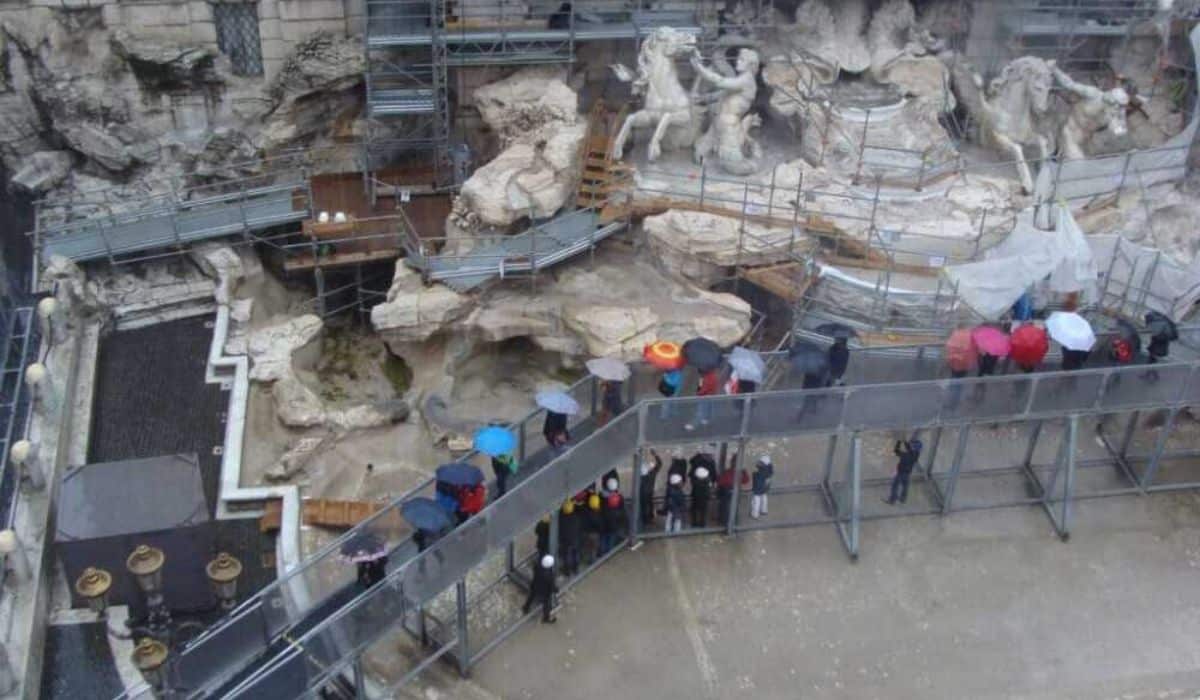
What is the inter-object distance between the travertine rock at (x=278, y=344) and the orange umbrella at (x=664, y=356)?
569 cm

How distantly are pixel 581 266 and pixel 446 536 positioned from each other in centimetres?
820

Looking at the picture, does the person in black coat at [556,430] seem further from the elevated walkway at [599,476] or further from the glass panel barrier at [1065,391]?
the glass panel barrier at [1065,391]

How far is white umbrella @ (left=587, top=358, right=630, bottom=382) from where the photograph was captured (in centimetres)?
1834

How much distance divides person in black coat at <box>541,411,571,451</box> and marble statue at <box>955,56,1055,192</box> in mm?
10782

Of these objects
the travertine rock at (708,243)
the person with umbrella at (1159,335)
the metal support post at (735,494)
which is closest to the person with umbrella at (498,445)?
the metal support post at (735,494)

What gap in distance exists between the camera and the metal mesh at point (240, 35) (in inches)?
972

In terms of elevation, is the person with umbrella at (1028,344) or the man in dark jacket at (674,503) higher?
the person with umbrella at (1028,344)

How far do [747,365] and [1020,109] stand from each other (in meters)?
9.62

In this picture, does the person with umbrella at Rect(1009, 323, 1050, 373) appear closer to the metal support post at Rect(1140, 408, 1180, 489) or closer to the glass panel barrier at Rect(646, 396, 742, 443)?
the metal support post at Rect(1140, 408, 1180, 489)

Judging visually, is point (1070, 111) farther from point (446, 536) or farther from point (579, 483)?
point (446, 536)

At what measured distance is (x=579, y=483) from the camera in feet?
57.8

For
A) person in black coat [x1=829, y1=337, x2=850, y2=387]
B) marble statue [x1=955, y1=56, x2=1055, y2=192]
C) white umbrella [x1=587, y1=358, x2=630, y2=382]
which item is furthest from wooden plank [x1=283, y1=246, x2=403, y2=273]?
marble statue [x1=955, y1=56, x2=1055, y2=192]

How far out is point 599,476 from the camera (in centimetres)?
1803

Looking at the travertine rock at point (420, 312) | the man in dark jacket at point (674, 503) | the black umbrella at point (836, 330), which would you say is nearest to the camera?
the man in dark jacket at point (674, 503)
